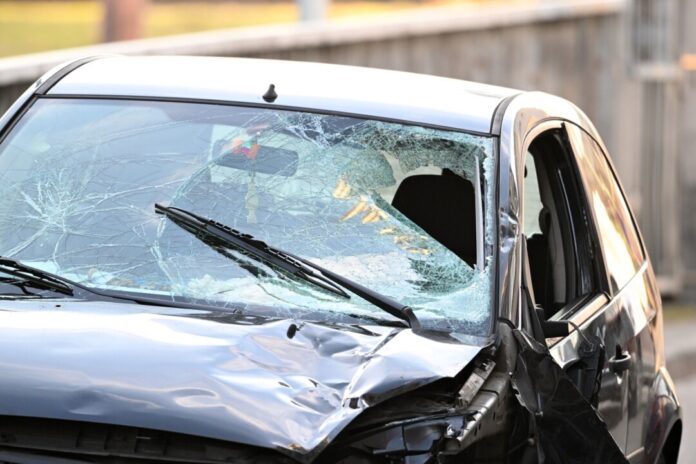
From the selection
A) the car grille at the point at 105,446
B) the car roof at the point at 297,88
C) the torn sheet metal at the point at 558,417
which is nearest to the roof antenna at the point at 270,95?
the car roof at the point at 297,88

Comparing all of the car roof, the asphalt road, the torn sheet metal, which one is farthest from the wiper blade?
the asphalt road

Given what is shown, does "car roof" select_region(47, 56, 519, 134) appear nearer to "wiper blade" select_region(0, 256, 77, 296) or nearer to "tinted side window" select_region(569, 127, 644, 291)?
"tinted side window" select_region(569, 127, 644, 291)

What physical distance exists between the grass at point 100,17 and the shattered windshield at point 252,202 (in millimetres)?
11531

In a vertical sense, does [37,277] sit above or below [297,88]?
below

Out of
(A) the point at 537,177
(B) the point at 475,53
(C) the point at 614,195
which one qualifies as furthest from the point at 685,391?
(A) the point at 537,177

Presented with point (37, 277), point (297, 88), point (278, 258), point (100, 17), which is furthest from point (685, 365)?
point (100, 17)

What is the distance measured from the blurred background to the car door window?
19.9 ft

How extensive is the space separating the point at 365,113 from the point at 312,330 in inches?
38.7

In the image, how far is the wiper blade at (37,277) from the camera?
3.88m

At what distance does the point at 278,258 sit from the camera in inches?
156

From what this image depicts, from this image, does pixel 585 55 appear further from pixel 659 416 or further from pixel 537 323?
pixel 537 323

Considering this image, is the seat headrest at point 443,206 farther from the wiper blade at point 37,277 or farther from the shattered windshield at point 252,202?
the wiper blade at point 37,277

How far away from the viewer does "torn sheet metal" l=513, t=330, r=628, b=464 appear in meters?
3.62

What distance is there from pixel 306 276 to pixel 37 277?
0.68m
